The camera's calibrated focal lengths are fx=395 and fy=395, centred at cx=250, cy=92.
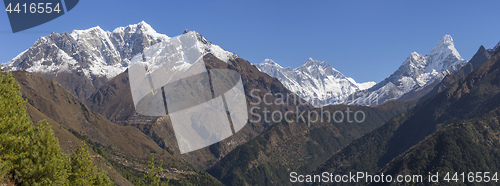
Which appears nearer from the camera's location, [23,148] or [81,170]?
[23,148]

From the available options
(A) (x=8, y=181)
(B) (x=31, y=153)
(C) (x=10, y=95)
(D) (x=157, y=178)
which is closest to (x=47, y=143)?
(B) (x=31, y=153)

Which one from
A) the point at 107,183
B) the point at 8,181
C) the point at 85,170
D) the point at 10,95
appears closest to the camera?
the point at 8,181

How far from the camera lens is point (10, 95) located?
49750 millimetres

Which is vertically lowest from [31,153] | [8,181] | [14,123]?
[8,181]

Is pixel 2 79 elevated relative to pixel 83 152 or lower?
elevated

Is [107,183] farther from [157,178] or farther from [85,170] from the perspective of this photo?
[157,178]

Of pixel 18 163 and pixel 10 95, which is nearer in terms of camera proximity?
pixel 18 163

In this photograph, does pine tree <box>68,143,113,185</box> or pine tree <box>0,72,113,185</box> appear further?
pine tree <box>68,143,113,185</box>

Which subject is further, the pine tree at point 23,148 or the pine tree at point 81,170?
the pine tree at point 81,170

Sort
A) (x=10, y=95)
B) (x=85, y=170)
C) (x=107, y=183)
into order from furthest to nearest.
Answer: (x=107, y=183) < (x=85, y=170) < (x=10, y=95)

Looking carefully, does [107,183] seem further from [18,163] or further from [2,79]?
[2,79]

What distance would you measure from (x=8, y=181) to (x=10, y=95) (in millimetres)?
11278

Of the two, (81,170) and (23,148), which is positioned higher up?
(23,148)

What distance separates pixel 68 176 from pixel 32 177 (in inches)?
284
